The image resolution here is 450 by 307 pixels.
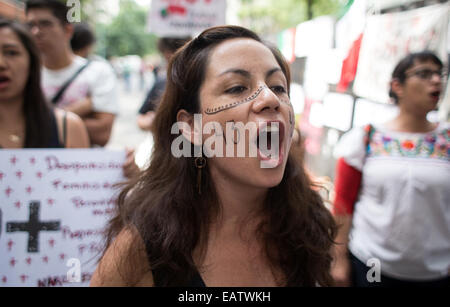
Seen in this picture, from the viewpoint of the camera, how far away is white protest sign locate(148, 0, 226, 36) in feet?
9.18

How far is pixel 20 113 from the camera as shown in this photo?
1.76 metres

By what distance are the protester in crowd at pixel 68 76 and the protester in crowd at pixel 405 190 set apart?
1.94 meters

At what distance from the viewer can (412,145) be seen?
175 centimetres

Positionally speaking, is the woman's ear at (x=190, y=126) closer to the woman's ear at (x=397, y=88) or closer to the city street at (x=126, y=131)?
the woman's ear at (x=397, y=88)

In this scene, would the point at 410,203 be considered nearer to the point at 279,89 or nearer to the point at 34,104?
the point at 279,89

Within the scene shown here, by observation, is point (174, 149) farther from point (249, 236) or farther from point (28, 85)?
point (28, 85)

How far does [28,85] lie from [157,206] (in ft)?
3.75

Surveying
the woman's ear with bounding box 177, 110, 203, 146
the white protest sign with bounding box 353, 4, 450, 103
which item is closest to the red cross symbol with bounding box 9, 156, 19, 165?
the woman's ear with bounding box 177, 110, 203, 146

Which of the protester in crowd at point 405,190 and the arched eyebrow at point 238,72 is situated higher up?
the arched eyebrow at point 238,72

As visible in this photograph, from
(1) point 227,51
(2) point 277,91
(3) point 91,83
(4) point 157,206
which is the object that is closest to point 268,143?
(2) point 277,91

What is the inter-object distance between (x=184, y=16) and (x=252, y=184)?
2.20 m

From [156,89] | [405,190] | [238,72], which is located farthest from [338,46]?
[238,72]

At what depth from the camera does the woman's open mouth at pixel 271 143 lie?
3.79ft

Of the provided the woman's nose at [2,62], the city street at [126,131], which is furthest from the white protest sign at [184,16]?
the city street at [126,131]
